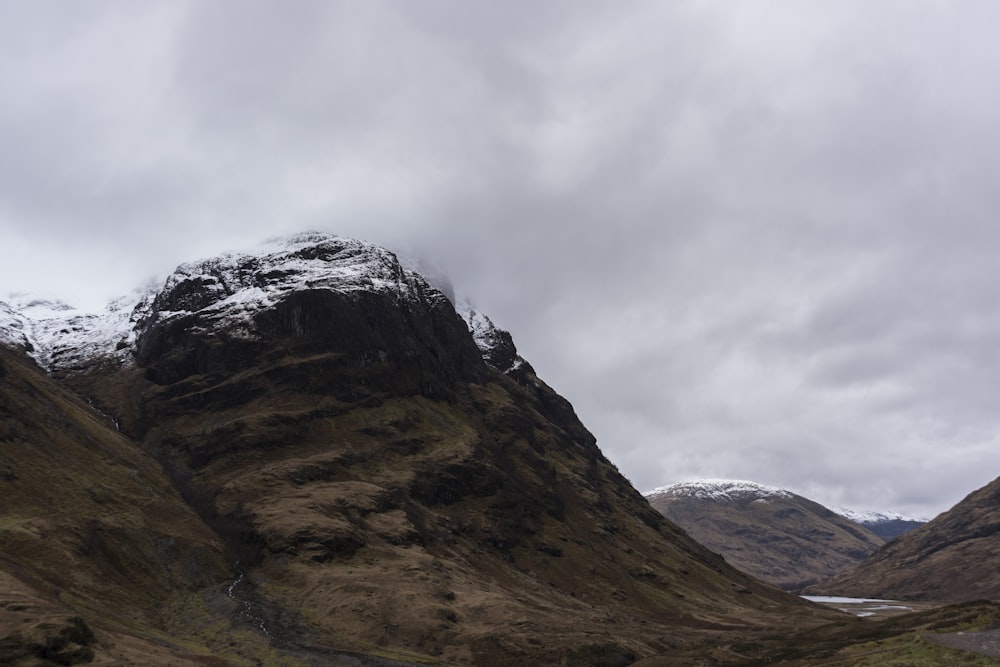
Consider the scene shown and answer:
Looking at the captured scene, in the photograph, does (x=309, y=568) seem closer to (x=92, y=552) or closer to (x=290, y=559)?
(x=290, y=559)

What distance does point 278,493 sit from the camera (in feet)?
531

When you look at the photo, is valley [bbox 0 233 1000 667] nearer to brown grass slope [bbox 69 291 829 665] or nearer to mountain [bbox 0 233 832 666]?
mountain [bbox 0 233 832 666]

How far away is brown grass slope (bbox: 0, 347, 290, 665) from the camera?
76.1 meters

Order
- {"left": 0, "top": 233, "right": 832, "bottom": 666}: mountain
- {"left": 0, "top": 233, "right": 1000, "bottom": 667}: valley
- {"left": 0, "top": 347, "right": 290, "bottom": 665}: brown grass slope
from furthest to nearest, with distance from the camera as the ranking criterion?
1. {"left": 0, "top": 233, "right": 832, "bottom": 666}: mountain
2. {"left": 0, "top": 233, "right": 1000, "bottom": 667}: valley
3. {"left": 0, "top": 347, "right": 290, "bottom": 665}: brown grass slope

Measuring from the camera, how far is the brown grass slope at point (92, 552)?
76125 mm

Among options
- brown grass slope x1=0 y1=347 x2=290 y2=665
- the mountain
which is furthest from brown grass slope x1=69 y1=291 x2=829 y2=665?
brown grass slope x1=0 y1=347 x2=290 y2=665

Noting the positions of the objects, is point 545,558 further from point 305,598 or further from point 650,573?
point 305,598

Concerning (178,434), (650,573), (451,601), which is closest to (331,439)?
(178,434)

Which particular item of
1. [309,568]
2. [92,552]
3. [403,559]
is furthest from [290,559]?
[92,552]

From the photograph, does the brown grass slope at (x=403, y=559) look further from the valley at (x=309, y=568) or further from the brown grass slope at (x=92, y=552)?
the brown grass slope at (x=92, y=552)

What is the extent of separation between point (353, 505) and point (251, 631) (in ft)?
181

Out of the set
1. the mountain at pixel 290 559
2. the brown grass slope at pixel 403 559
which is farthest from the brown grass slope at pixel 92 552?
the brown grass slope at pixel 403 559

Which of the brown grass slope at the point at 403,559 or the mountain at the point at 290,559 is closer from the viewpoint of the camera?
the mountain at the point at 290,559

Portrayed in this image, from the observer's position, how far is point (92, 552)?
115m
